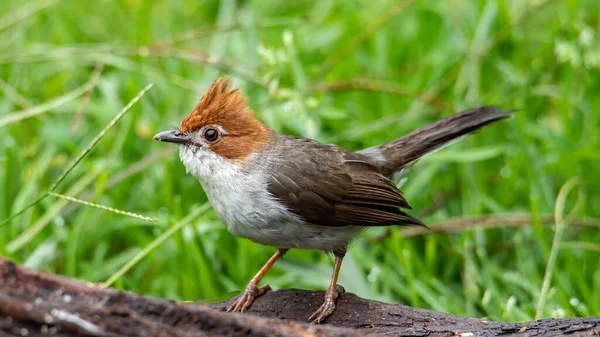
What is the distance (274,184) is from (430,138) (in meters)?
1.29

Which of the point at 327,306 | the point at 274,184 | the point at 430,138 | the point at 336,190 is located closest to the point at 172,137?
the point at 274,184

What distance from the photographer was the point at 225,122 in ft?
14.2

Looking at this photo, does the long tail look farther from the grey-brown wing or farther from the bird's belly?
the bird's belly

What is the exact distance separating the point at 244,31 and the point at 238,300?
3448 mm

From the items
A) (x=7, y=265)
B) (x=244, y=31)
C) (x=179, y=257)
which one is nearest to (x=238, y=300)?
(x=179, y=257)

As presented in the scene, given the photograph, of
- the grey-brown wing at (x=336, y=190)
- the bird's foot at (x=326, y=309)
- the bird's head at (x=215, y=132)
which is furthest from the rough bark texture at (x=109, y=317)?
the bird's head at (x=215, y=132)

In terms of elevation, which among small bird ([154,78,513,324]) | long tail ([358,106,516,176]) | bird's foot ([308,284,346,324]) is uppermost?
long tail ([358,106,516,176])

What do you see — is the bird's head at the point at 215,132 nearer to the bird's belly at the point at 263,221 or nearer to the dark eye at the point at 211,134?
the dark eye at the point at 211,134

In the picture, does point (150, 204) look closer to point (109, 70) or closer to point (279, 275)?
point (279, 275)

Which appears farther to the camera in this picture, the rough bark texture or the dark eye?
the dark eye

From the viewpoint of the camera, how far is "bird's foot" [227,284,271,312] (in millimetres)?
3954

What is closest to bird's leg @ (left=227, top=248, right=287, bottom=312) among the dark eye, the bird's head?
the bird's head

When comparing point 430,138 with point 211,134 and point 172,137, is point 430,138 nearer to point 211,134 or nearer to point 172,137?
point 211,134

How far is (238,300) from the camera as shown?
404 cm
